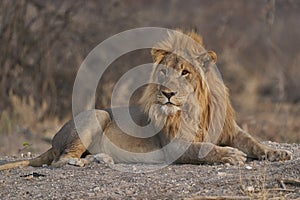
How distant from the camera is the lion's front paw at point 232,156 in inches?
235

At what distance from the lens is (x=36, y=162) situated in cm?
660

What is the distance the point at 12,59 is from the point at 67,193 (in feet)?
20.5

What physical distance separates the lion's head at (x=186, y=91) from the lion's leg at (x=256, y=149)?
13 centimetres

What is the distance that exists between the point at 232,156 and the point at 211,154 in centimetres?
16

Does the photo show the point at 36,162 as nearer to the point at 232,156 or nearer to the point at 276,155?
the point at 232,156

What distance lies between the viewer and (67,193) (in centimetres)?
536

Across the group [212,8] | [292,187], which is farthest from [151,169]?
[212,8]

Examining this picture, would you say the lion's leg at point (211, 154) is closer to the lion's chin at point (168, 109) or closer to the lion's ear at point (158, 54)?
the lion's chin at point (168, 109)

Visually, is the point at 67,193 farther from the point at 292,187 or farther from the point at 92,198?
the point at 292,187

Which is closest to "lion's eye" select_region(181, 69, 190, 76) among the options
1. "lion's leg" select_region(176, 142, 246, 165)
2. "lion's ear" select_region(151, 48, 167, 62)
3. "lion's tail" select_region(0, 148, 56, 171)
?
"lion's ear" select_region(151, 48, 167, 62)

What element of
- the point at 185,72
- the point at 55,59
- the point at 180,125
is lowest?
the point at 180,125

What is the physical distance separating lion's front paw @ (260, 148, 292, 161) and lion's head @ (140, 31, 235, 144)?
15.7 inches

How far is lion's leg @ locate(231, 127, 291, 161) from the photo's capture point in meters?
6.10

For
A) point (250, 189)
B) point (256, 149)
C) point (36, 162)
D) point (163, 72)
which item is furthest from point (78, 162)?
point (250, 189)
